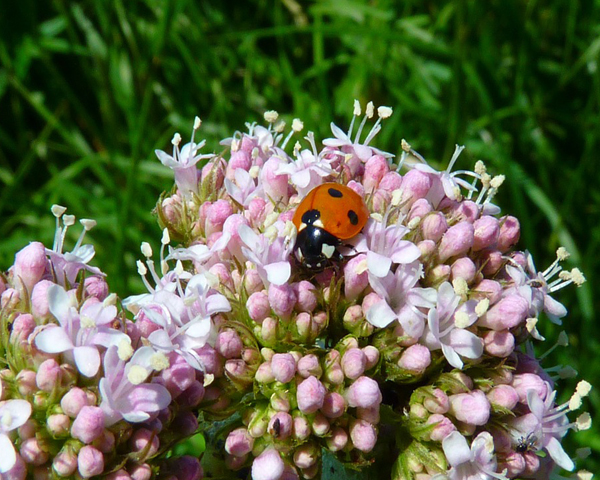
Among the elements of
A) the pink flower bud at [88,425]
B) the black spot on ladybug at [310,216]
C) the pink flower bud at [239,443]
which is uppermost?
the black spot on ladybug at [310,216]

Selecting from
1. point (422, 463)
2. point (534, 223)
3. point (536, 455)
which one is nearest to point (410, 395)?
point (422, 463)

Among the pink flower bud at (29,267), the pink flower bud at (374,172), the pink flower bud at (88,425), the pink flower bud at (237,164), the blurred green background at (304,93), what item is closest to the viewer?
the pink flower bud at (88,425)

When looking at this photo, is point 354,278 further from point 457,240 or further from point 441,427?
point 441,427

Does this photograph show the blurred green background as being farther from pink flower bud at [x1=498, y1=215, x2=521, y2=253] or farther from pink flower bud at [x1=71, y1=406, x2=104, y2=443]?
pink flower bud at [x1=71, y1=406, x2=104, y2=443]

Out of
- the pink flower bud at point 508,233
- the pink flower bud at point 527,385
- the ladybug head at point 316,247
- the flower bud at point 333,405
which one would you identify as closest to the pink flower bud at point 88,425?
the flower bud at point 333,405

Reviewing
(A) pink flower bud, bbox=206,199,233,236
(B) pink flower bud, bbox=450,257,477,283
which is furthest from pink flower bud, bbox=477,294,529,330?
(A) pink flower bud, bbox=206,199,233,236

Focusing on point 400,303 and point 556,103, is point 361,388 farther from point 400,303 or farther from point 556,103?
point 556,103

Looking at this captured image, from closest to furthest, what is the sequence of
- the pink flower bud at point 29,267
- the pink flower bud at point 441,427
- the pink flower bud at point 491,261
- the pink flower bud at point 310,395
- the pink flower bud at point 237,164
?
the pink flower bud at point 310,395 < the pink flower bud at point 441,427 < the pink flower bud at point 29,267 < the pink flower bud at point 491,261 < the pink flower bud at point 237,164

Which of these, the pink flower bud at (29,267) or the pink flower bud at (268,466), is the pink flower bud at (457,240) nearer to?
the pink flower bud at (268,466)
